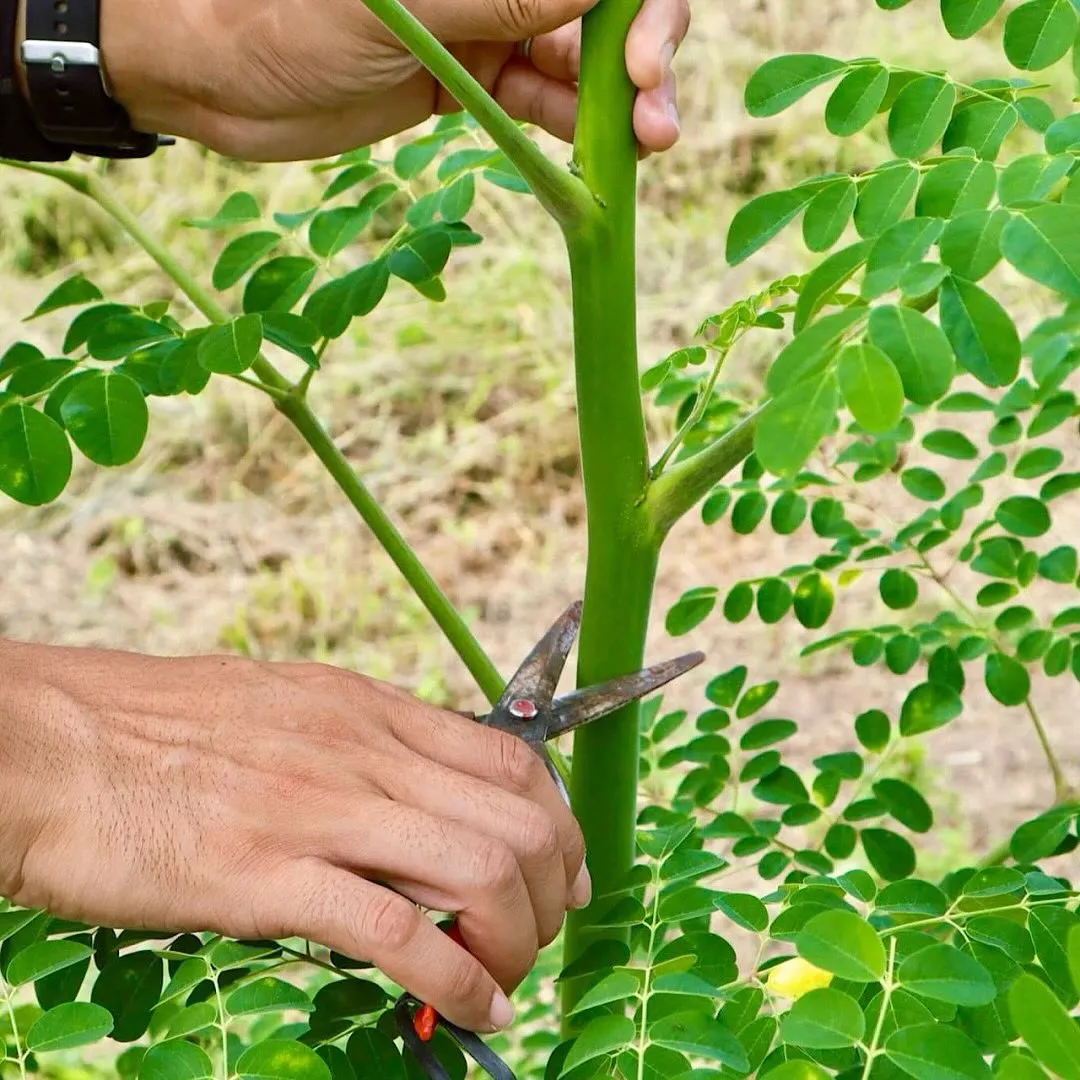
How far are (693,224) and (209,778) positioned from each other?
344 cm

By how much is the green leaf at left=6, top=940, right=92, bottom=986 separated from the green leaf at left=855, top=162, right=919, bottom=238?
61 centimetres

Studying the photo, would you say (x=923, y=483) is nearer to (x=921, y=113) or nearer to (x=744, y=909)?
(x=921, y=113)

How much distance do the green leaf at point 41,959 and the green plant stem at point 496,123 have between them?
515 millimetres

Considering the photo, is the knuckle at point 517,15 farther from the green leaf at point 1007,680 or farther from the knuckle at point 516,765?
the green leaf at point 1007,680

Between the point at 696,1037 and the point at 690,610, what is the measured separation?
2.46 ft

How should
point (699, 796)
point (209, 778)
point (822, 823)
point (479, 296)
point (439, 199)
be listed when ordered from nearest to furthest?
point (209, 778) → point (439, 199) → point (699, 796) → point (822, 823) → point (479, 296)

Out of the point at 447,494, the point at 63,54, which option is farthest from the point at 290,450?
the point at 63,54

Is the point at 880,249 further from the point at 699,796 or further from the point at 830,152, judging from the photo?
the point at 830,152

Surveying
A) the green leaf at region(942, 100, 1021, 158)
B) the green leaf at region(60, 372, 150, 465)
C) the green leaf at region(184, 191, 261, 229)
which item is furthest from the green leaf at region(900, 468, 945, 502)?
the green leaf at region(60, 372, 150, 465)

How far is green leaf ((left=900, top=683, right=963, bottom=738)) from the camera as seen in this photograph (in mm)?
1339

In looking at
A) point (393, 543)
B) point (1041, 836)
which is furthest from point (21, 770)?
point (1041, 836)

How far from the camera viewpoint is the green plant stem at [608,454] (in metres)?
0.92

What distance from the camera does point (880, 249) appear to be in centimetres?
72

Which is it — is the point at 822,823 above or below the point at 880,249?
below
